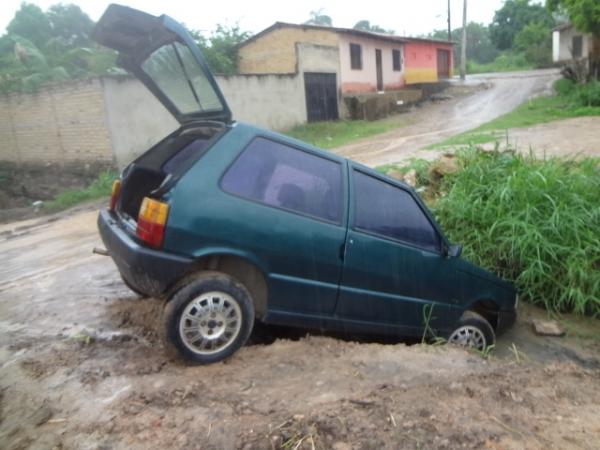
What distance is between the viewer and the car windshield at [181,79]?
11.1 feet

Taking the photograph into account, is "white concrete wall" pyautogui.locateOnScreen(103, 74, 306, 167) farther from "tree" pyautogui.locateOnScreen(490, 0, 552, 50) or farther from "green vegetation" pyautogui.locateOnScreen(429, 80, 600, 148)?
"tree" pyautogui.locateOnScreen(490, 0, 552, 50)

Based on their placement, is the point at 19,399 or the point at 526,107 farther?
the point at 526,107

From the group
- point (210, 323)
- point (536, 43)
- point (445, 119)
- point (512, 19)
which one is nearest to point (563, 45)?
point (536, 43)

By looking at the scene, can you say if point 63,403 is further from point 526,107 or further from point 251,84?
point 526,107

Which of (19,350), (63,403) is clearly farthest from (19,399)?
(19,350)

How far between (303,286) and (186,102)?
1.75 m

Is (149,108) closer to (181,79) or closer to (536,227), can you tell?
(181,79)

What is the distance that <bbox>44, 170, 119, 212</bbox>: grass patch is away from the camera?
10926mm

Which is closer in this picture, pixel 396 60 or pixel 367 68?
pixel 367 68

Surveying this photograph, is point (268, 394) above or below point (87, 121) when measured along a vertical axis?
below

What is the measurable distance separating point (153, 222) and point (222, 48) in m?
21.5

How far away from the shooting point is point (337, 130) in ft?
63.2

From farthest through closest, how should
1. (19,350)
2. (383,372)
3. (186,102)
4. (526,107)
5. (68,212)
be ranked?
(526,107), (68,212), (186,102), (19,350), (383,372)

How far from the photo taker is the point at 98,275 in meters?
5.04
